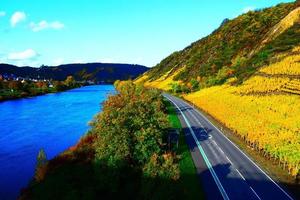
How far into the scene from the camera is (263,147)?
5606 cm

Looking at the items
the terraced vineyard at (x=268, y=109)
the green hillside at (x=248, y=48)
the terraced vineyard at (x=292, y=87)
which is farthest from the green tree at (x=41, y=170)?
the green hillside at (x=248, y=48)

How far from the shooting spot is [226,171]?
47.2 m

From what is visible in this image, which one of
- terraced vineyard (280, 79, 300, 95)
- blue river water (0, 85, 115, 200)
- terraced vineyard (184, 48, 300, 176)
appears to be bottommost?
blue river water (0, 85, 115, 200)

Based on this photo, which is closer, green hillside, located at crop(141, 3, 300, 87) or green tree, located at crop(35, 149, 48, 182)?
green tree, located at crop(35, 149, 48, 182)

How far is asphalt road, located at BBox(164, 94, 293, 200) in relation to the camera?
1590 inches

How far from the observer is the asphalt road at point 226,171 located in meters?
40.4

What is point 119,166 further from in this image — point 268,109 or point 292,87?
point 292,87

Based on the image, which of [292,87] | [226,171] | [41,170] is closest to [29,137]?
[41,170]

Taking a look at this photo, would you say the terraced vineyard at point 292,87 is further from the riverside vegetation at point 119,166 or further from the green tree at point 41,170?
the green tree at point 41,170

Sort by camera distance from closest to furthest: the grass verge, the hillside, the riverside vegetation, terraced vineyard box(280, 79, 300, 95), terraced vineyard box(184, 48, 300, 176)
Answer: the grass verge → the riverside vegetation → terraced vineyard box(184, 48, 300, 176) → the hillside → terraced vineyard box(280, 79, 300, 95)

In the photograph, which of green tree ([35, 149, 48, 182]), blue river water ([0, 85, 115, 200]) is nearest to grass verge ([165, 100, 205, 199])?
green tree ([35, 149, 48, 182])

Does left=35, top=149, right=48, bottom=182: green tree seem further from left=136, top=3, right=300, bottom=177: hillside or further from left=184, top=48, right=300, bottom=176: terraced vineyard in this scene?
left=184, top=48, right=300, bottom=176: terraced vineyard

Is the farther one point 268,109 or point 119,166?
point 268,109

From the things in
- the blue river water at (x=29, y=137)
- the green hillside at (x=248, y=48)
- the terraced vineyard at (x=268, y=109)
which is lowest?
the blue river water at (x=29, y=137)
